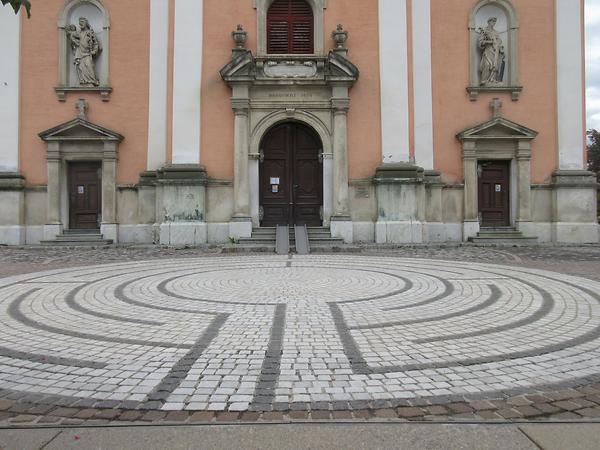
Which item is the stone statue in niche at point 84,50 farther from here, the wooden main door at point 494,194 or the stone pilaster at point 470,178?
the wooden main door at point 494,194

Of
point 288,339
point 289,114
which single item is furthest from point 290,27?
point 288,339

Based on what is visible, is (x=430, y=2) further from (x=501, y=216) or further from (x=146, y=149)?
(x=146, y=149)

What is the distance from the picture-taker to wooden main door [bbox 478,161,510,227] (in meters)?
16.3

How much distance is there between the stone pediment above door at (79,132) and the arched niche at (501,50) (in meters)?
12.9

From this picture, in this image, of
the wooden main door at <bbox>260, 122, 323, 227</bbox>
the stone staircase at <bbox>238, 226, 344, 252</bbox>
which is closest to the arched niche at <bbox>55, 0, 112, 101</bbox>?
the wooden main door at <bbox>260, 122, 323, 227</bbox>

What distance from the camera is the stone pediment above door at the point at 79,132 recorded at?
50.9 ft

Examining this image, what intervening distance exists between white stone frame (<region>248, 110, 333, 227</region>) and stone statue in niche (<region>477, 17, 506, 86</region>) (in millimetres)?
6213

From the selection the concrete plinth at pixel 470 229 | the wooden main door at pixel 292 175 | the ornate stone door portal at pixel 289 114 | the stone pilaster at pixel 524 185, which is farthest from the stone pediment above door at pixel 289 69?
the stone pilaster at pixel 524 185

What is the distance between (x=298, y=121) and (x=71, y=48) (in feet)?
28.8

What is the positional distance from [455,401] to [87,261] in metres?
9.82

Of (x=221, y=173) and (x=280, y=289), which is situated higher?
(x=221, y=173)

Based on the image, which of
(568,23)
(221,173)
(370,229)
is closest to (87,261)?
(221,173)

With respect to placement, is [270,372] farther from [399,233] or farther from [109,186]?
[109,186]

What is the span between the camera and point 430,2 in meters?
16.1
